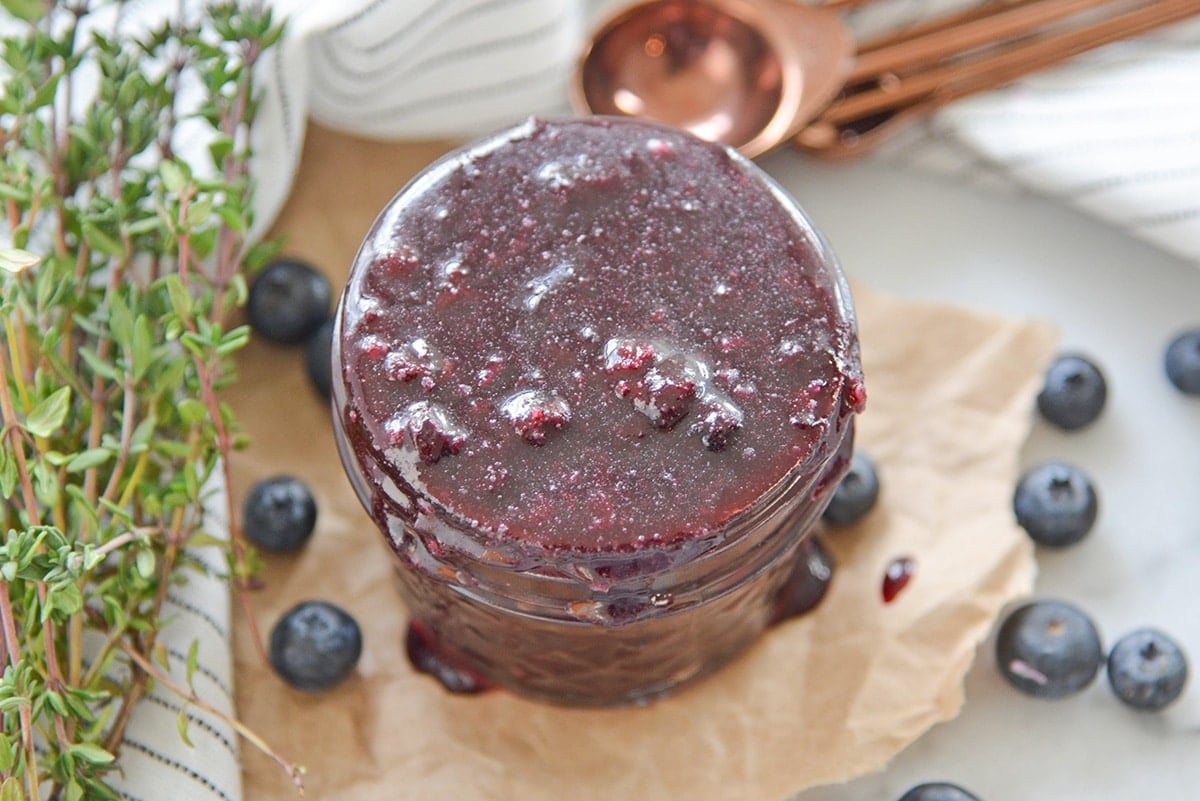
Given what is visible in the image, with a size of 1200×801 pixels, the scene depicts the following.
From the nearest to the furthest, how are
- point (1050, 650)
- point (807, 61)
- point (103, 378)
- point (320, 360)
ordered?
point (103, 378) < point (1050, 650) < point (320, 360) < point (807, 61)

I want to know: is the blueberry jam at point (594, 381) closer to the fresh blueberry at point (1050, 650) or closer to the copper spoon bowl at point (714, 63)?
the fresh blueberry at point (1050, 650)

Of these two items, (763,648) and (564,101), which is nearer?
(763,648)

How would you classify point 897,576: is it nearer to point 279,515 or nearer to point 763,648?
point 763,648

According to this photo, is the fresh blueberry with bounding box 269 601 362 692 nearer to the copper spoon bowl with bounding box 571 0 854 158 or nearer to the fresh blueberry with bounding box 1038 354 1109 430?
the copper spoon bowl with bounding box 571 0 854 158

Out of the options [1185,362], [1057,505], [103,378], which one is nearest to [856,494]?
[1057,505]

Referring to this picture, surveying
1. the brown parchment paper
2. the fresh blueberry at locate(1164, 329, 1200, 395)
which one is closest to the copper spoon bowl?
the brown parchment paper

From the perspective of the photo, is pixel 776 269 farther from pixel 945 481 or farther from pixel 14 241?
pixel 14 241

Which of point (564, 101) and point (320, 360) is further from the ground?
point (564, 101)
